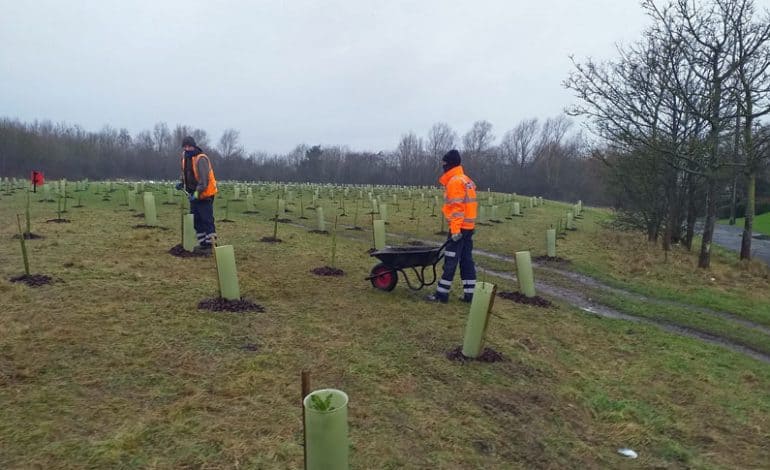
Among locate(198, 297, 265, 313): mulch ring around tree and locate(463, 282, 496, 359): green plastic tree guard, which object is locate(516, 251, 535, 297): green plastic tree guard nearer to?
locate(463, 282, 496, 359): green plastic tree guard

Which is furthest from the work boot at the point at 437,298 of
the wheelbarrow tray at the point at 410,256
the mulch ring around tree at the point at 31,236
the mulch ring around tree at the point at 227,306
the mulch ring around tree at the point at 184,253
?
the mulch ring around tree at the point at 31,236

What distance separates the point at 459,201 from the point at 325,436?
4.70 metres

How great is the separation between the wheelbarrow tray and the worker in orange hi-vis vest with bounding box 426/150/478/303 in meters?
0.21

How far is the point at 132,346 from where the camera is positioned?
4.22m

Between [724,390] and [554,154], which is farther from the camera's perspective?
[554,154]

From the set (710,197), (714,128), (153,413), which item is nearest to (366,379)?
(153,413)

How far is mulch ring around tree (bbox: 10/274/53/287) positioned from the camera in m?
5.61

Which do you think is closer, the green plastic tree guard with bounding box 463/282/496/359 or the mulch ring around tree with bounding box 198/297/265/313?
the green plastic tree guard with bounding box 463/282/496/359

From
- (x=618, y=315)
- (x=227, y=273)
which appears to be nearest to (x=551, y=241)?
(x=618, y=315)

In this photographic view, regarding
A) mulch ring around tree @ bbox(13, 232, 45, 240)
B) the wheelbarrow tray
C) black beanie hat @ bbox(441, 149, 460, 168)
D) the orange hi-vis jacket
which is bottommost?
mulch ring around tree @ bbox(13, 232, 45, 240)

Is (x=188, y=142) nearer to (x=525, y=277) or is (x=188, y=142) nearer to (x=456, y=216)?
(x=456, y=216)

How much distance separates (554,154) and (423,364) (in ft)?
258

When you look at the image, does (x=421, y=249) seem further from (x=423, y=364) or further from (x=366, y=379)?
(x=366, y=379)

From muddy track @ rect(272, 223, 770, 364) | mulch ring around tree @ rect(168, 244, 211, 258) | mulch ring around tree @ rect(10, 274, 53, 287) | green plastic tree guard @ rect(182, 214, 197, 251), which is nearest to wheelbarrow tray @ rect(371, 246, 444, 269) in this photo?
muddy track @ rect(272, 223, 770, 364)
